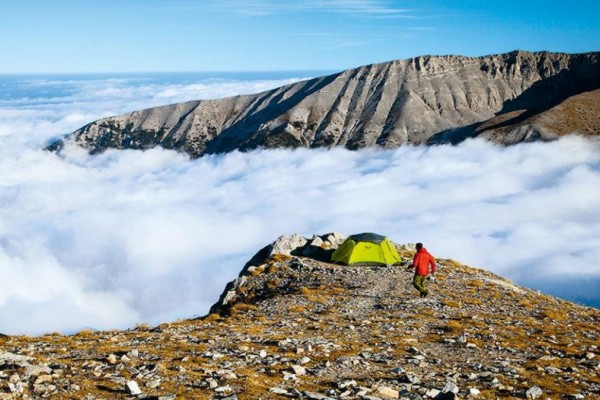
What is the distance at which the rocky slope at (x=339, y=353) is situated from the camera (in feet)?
41.6

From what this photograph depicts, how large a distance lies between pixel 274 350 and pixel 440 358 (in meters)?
5.61

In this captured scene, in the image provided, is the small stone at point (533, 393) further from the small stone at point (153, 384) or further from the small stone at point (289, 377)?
the small stone at point (153, 384)

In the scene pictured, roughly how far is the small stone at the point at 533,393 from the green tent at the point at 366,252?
81.3 ft

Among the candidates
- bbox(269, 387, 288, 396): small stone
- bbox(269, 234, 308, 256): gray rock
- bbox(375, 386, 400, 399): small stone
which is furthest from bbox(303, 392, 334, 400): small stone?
bbox(269, 234, 308, 256): gray rock

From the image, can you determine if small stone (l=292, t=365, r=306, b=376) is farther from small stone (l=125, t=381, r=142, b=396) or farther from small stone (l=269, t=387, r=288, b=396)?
small stone (l=125, t=381, r=142, b=396)

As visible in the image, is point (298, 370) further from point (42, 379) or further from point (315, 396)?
point (42, 379)

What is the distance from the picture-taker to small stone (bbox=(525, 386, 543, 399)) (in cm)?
1287

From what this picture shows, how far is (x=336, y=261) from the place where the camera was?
128 ft

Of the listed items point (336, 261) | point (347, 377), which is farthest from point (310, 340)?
point (336, 261)

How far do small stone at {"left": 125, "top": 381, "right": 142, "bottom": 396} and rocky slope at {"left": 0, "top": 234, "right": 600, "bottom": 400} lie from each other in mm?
35

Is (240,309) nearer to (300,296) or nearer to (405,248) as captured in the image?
(300,296)

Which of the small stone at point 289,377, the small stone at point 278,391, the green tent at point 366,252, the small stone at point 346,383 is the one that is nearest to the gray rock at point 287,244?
the green tent at point 366,252

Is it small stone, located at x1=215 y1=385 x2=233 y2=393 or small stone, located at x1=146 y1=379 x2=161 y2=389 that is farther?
small stone, located at x1=146 y1=379 x2=161 y2=389

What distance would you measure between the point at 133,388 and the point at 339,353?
716 centimetres
